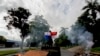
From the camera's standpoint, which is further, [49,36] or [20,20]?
[20,20]

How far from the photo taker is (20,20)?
47094 mm

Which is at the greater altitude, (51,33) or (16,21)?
(16,21)

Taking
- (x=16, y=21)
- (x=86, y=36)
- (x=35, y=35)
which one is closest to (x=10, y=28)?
(x=16, y=21)

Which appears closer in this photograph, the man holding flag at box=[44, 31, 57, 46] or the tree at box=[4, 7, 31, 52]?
the man holding flag at box=[44, 31, 57, 46]

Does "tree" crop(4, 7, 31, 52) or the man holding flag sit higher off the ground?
"tree" crop(4, 7, 31, 52)

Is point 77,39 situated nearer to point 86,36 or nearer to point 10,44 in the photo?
point 86,36

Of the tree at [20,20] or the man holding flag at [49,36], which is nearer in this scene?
the man holding flag at [49,36]

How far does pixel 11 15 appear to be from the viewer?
1871 inches

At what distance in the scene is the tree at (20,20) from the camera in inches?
1853

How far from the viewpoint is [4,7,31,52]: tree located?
4706 cm

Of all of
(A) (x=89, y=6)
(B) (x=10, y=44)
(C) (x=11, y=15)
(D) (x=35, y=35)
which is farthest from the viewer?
(B) (x=10, y=44)

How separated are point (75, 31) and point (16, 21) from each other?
25.8 m

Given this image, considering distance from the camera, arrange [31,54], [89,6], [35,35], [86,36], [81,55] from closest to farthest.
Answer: [31,54], [81,55], [86,36], [35,35], [89,6]

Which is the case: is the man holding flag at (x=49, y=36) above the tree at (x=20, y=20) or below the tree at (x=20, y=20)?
below
